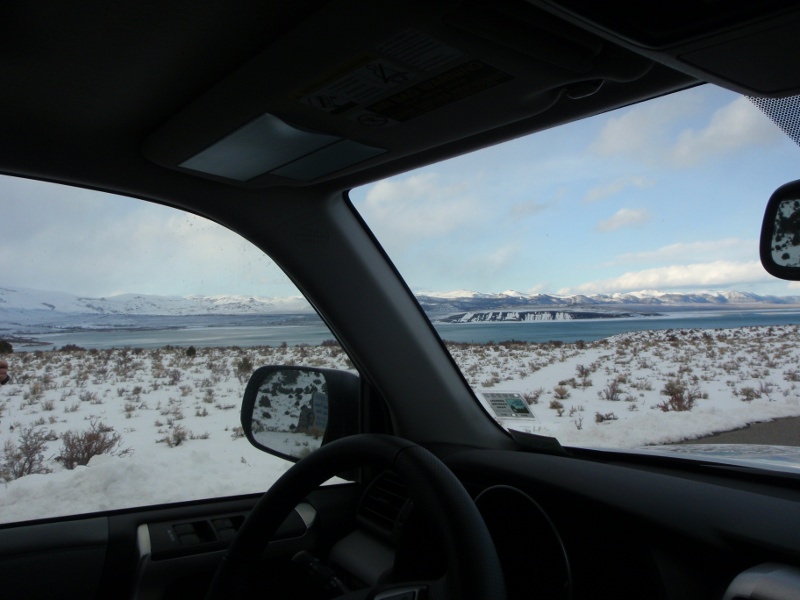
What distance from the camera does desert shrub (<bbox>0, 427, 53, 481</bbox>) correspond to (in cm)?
269

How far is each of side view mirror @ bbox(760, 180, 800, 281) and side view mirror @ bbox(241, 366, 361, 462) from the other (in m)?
2.12

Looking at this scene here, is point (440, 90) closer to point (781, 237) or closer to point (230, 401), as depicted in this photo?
point (781, 237)

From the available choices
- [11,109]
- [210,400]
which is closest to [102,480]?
[210,400]

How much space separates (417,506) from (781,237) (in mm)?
1371

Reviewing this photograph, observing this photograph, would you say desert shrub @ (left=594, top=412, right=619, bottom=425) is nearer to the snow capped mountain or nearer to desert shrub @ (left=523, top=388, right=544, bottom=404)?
desert shrub @ (left=523, top=388, right=544, bottom=404)

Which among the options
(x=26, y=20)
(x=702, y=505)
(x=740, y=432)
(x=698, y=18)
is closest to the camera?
(x=698, y=18)

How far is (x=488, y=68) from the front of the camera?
74.9 inches

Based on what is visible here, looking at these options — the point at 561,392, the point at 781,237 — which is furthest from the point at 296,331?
the point at 781,237

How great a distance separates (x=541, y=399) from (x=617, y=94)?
1.64 metres

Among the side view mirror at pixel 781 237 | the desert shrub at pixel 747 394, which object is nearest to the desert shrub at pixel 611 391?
the desert shrub at pixel 747 394

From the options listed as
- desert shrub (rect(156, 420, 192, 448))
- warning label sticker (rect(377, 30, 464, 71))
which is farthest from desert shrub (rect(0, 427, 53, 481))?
warning label sticker (rect(377, 30, 464, 71))

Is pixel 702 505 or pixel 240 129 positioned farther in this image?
pixel 240 129

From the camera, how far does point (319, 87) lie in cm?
204

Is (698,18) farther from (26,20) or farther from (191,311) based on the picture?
(191,311)
